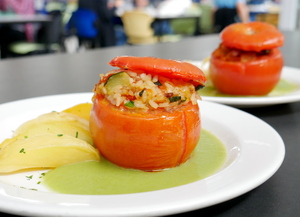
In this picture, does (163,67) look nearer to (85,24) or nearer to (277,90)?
(277,90)

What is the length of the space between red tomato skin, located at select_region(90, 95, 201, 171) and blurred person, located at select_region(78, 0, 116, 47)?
6680 mm

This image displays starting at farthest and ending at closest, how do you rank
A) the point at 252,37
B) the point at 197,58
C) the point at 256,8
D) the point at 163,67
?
the point at 256,8
the point at 197,58
the point at 252,37
the point at 163,67

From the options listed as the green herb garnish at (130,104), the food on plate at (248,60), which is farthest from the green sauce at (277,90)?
the green herb garnish at (130,104)

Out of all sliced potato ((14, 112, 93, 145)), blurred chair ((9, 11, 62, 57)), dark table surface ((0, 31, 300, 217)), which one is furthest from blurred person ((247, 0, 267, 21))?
sliced potato ((14, 112, 93, 145))

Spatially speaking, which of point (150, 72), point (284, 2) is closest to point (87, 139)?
point (150, 72)

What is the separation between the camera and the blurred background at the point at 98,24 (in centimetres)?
638

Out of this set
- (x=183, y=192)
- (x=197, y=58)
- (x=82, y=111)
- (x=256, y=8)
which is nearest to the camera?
(x=183, y=192)

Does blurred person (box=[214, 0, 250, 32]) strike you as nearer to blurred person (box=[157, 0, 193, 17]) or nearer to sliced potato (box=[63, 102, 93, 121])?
blurred person (box=[157, 0, 193, 17])

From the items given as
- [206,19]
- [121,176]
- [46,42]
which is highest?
[121,176]

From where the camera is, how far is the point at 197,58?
9.30 ft

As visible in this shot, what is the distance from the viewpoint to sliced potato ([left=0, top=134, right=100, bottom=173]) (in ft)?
3.15

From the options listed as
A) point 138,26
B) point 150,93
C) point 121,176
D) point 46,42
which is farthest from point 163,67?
point 138,26

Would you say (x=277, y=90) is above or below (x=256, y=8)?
above

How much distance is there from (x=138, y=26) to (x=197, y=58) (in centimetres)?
558
